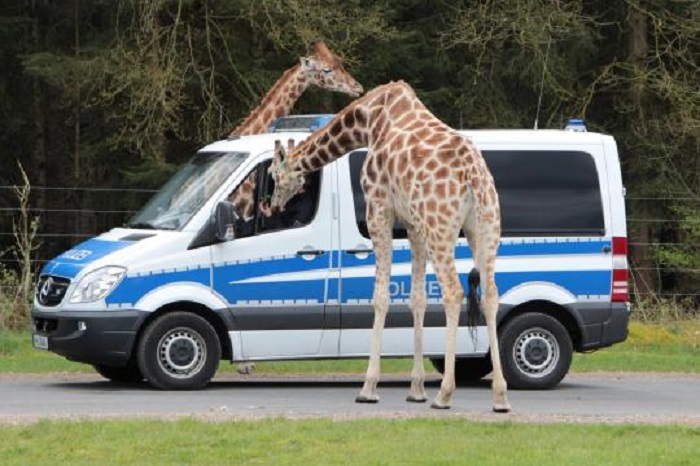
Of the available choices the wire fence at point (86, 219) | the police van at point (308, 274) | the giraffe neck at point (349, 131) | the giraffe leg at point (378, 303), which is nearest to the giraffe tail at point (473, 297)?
the giraffe leg at point (378, 303)

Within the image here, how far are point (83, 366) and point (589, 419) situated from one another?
7.06 metres

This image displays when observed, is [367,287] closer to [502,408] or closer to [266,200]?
[266,200]

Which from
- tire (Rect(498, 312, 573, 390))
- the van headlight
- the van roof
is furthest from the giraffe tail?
the van headlight

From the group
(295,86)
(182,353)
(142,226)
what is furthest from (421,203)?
(295,86)

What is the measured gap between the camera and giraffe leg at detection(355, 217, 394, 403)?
14289 millimetres

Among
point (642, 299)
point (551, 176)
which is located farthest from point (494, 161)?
point (642, 299)

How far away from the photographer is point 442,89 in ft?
105

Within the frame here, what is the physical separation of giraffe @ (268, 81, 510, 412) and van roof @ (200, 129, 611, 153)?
1.06 metres

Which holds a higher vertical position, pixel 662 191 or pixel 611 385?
pixel 662 191

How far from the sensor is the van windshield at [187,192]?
15.8m

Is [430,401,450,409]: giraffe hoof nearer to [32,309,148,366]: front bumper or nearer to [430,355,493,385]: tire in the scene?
[32,309,148,366]: front bumper

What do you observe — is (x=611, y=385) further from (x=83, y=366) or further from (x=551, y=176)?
(x=83, y=366)

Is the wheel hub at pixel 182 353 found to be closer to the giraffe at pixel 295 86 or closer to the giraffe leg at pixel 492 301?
the giraffe leg at pixel 492 301

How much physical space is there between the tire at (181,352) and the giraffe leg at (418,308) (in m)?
1.94
